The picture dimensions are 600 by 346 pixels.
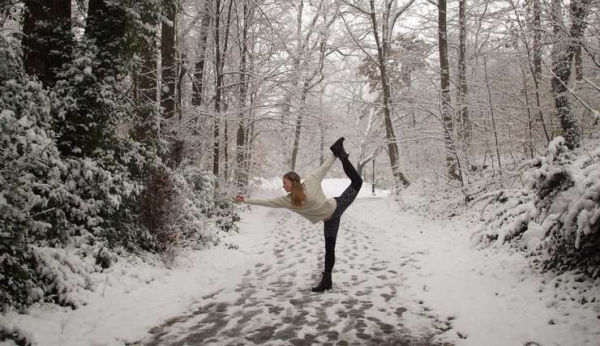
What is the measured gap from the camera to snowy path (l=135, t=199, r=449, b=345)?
13.0ft

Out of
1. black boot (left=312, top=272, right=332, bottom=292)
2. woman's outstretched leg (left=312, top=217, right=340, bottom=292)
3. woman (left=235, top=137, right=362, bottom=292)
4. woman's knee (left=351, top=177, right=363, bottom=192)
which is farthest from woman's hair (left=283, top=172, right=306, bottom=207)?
black boot (left=312, top=272, right=332, bottom=292)

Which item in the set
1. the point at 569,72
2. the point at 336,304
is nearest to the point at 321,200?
the point at 336,304

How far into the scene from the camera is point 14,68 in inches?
166

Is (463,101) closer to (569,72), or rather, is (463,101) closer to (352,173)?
(569,72)

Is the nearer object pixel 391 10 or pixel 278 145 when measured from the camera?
pixel 391 10

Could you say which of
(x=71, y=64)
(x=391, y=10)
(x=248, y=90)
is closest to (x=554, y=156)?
(x=71, y=64)

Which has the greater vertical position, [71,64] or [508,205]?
[71,64]

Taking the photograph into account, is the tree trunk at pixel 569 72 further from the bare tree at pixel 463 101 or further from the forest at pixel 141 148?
the bare tree at pixel 463 101

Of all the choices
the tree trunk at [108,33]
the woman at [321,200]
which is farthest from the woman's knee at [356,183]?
the tree trunk at [108,33]

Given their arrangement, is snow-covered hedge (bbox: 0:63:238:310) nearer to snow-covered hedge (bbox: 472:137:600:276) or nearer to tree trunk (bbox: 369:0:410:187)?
snow-covered hedge (bbox: 472:137:600:276)

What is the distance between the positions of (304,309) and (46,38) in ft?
17.8

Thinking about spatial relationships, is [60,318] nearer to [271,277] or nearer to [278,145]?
[271,277]

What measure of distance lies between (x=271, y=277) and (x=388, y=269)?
2.06 meters

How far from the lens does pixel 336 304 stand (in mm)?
4977
